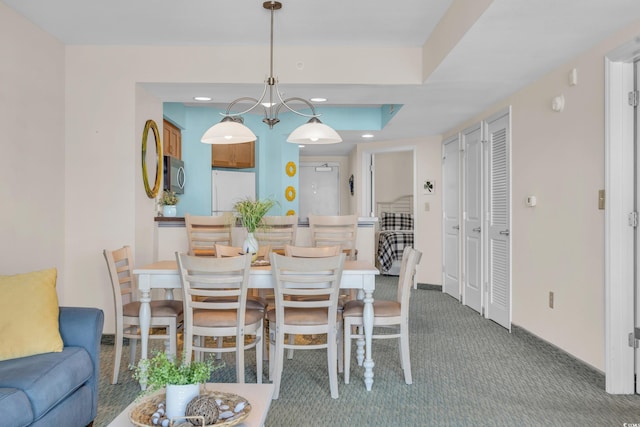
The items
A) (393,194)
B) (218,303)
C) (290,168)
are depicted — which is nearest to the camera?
(218,303)

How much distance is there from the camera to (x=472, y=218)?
604cm

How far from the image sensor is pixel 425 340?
463 cm

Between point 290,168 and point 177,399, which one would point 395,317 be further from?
point 290,168

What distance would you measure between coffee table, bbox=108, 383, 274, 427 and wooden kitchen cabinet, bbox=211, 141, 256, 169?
5.76 m

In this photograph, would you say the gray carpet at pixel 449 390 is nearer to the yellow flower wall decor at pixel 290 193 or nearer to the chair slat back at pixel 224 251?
the chair slat back at pixel 224 251

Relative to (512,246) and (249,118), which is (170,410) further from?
(249,118)

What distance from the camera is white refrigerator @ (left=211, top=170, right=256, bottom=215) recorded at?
770 cm

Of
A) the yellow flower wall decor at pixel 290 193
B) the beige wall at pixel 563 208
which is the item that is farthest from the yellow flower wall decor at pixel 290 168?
the beige wall at pixel 563 208

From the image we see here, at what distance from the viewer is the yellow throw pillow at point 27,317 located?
246cm

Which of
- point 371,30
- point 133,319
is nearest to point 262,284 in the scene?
point 133,319

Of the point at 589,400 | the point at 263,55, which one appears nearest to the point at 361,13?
the point at 263,55

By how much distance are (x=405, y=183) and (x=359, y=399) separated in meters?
7.55

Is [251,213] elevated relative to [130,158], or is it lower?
lower

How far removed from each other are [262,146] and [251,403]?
6.18m
